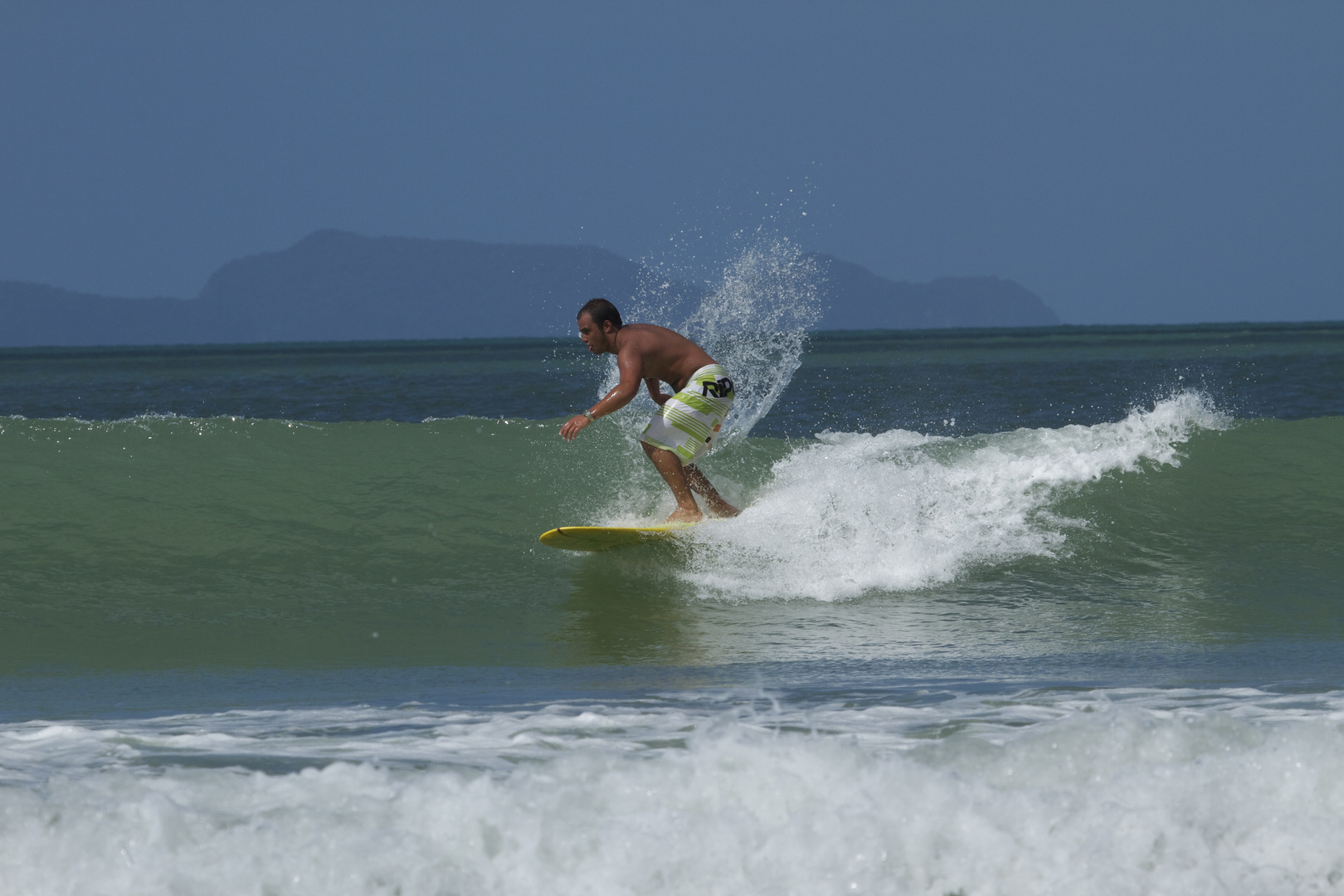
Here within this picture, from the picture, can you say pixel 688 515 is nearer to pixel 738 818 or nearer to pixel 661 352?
pixel 661 352

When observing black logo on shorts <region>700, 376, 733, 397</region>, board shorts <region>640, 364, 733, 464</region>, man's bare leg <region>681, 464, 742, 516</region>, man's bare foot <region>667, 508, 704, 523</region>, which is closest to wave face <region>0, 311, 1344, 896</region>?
man's bare foot <region>667, 508, 704, 523</region>

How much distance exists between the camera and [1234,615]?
595 cm

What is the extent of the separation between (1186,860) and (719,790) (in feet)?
3.57

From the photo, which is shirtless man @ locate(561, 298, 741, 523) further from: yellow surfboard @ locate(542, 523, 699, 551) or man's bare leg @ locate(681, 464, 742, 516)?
yellow surfboard @ locate(542, 523, 699, 551)

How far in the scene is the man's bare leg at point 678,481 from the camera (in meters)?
6.86

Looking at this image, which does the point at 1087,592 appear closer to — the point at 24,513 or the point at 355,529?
the point at 355,529

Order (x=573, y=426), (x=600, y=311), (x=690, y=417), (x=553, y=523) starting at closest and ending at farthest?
(x=573, y=426) → (x=600, y=311) → (x=690, y=417) → (x=553, y=523)

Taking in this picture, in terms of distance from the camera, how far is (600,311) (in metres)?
6.71

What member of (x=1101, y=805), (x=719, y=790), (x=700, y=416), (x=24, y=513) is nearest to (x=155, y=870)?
(x=719, y=790)

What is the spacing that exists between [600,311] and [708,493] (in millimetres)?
1255

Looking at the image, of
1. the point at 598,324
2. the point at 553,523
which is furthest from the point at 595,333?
the point at 553,523

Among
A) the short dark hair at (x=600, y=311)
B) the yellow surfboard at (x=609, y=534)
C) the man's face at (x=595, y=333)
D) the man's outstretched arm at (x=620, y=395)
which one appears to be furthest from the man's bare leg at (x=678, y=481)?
the short dark hair at (x=600, y=311)

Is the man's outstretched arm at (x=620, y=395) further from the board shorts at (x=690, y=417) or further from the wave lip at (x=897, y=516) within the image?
the wave lip at (x=897, y=516)

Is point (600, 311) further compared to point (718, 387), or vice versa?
point (718, 387)
